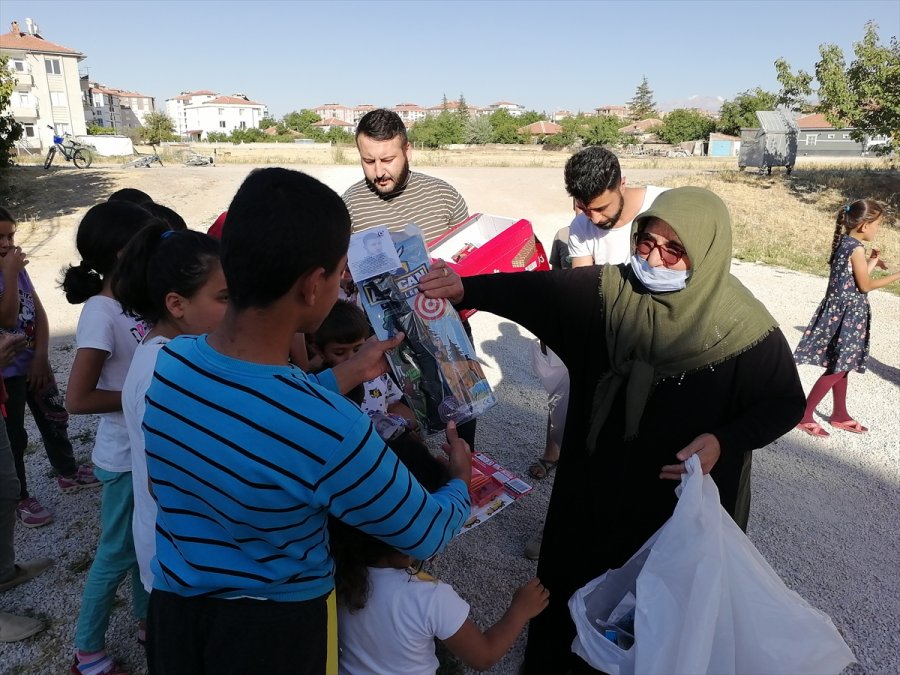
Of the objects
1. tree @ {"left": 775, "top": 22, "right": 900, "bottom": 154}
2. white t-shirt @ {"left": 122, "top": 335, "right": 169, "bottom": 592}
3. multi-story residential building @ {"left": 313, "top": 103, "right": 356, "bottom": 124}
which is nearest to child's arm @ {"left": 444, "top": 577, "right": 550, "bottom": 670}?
white t-shirt @ {"left": 122, "top": 335, "right": 169, "bottom": 592}

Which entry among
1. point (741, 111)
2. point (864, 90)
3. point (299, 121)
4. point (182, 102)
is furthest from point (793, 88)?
point (182, 102)

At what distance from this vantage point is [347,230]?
111 centimetres

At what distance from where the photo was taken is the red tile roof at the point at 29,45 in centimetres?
4941

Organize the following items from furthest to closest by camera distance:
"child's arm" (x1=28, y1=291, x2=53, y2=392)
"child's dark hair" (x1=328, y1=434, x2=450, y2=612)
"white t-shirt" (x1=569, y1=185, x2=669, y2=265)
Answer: "child's arm" (x1=28, y1=291, x2=53, y2=392) < "white t-shirt" (x1=569, y1=185, x2=669, y2=265) < "child's dark hair" (x1=328, y1=434, x2=450, y2=612)

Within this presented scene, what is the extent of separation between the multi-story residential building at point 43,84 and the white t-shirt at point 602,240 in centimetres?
5748

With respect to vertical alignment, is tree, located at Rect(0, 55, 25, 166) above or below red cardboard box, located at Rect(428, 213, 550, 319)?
above

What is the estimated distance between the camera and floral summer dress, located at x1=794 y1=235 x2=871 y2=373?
437 centimetres

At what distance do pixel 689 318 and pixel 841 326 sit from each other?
3.41 metres

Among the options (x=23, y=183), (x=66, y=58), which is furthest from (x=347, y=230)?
(x=66, y=58)

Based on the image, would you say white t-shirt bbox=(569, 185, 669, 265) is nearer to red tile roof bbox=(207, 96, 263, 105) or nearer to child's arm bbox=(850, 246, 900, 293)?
child's arm bbox=(850, 246, 900, 293)

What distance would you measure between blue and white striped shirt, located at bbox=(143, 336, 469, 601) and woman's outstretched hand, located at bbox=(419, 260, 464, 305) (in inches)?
29.1

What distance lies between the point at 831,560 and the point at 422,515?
9.97 ft

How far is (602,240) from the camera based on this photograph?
10.2ft

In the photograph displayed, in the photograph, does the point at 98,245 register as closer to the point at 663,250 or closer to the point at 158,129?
the point at 663,250
